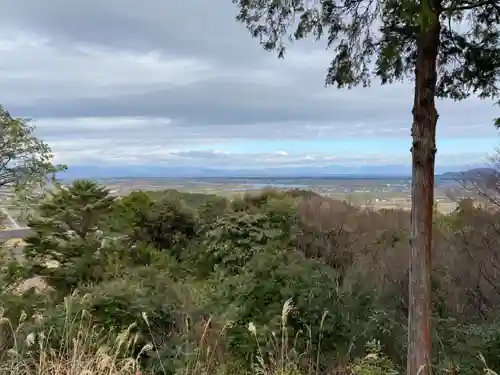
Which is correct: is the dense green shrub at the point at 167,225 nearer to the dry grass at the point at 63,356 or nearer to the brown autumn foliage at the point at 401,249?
the brown autumn foliage at the point at 401,249

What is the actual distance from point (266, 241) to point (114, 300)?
21.9 feet

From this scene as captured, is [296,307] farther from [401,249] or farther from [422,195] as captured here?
[401,249]

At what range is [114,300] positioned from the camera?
598cm

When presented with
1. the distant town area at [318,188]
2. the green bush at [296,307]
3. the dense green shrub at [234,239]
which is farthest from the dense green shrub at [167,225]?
the green bush at [296,307]

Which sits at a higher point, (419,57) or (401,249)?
(419,57)

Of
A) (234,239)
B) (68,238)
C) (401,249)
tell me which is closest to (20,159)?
(68,238)

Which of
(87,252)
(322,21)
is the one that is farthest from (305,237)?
(322,21)

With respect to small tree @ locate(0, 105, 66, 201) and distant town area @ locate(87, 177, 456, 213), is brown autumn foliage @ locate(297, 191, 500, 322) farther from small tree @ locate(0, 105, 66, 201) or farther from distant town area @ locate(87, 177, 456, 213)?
small tree @ locate(0, 105, 66, 201)

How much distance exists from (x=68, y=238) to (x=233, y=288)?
5530 mm

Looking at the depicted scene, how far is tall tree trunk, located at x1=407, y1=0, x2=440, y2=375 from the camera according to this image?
4668 mm

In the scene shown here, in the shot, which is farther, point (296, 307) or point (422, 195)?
point (296, 307)

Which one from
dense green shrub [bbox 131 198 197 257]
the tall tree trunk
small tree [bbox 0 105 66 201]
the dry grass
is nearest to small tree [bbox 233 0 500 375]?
the tall tree trunk

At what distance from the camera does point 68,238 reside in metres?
10.7

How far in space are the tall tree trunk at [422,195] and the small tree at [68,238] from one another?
653 cm
